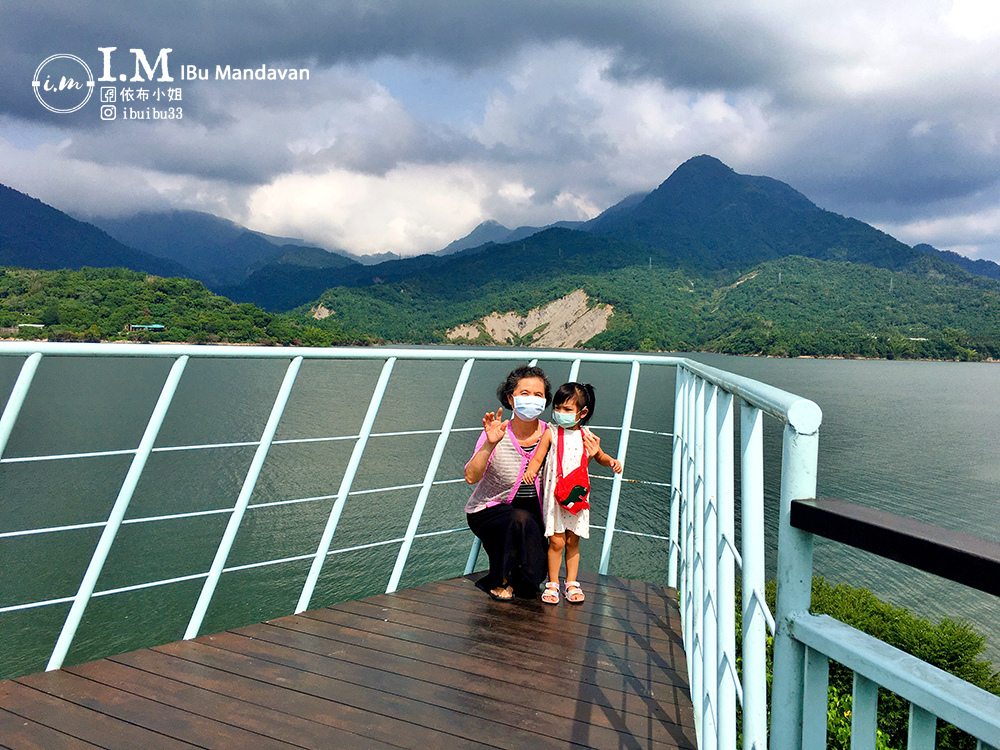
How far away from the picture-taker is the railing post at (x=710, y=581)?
158 cm

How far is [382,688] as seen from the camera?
7.07 feet

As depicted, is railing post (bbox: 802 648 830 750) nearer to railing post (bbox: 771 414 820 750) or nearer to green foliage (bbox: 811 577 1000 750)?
railing post (bbox: 771 414 820 750)

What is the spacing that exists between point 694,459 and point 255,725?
5.71ft

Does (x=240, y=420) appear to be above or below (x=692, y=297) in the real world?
below

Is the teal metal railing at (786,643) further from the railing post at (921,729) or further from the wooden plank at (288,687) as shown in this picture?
the wooden plank at (288,687)

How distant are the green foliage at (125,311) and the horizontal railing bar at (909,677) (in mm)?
55458

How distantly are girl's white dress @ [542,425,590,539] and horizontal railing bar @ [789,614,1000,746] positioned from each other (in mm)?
2232

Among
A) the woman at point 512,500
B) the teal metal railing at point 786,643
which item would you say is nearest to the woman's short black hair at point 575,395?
the woman at point 512,500

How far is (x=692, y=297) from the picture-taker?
135375 millimetres

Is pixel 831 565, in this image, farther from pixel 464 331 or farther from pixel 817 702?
pixel 464 331

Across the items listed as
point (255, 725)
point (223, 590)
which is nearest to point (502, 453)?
point (255, 725)

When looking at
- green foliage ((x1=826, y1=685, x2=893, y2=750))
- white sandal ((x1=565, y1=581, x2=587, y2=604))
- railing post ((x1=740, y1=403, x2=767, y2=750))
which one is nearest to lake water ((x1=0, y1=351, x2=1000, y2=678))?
white sandal ((x1=565, y1=581, x2=587, y2=604))

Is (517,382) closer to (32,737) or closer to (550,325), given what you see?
(32,737)

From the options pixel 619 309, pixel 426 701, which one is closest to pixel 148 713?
pixel 426 701
